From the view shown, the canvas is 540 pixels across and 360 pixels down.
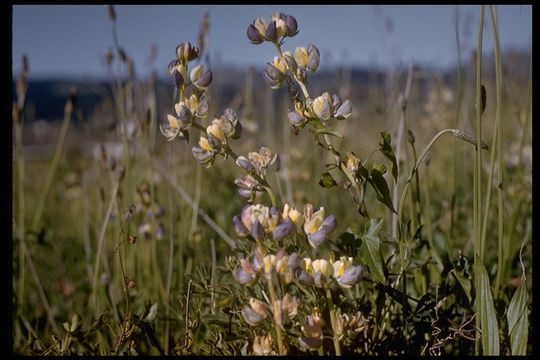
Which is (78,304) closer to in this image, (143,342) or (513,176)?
(143,342)

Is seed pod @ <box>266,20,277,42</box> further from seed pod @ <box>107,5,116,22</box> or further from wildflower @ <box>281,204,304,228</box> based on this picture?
seed pod @ <box>107,5,116,22</box>

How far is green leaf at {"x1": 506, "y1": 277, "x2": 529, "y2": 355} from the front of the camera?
0.70 metres

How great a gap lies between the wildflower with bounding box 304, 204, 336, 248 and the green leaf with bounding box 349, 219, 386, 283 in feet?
0.22

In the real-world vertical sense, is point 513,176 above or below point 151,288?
above

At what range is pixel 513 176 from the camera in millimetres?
1487

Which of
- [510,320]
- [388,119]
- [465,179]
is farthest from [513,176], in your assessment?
[510,320]

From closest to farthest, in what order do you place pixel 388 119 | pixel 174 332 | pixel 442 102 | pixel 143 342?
pixel 143 342 < pixel 174 332 < pixel 388 119 < pixel 442 102

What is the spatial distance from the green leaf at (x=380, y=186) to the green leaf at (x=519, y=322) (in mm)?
198

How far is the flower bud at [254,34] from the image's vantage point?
715mm

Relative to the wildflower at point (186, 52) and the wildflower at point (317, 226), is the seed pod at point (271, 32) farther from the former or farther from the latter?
the wildflower at point (317, 226)

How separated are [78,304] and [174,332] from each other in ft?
1.41

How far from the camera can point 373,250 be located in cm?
68

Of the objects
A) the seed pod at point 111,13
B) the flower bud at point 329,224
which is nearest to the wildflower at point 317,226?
the flower bud at point 329,224

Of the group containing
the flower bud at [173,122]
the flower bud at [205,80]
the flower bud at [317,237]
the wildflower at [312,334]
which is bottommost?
the wildflower at [312,334]
